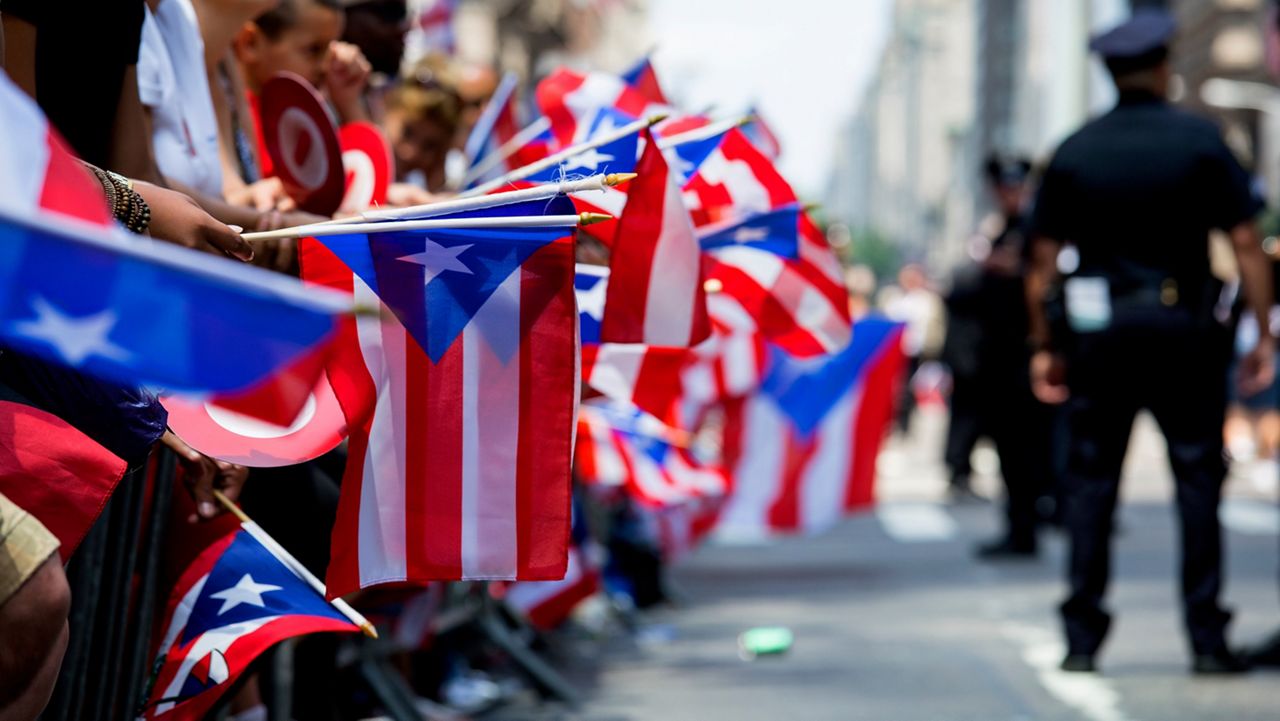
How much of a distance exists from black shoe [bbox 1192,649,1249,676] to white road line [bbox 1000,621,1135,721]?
0.32 m

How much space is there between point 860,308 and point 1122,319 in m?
10.4

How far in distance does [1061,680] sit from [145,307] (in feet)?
18.7

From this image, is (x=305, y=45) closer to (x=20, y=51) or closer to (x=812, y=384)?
(x=20, y=51)

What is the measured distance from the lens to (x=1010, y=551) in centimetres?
1226

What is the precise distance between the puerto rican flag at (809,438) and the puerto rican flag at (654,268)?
5.31m

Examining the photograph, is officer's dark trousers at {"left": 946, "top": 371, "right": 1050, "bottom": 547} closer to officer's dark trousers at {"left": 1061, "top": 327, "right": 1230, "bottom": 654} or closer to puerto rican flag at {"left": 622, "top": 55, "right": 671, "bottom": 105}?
officer's dark trousers at {"left": 1061, "top": 327, "right": 1230, "bottom": 654}

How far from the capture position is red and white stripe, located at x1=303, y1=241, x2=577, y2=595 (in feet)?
12.6

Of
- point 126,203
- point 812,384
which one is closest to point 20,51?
point 126,203

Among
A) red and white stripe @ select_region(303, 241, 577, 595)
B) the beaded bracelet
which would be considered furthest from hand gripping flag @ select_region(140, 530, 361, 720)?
the beaded bracelet

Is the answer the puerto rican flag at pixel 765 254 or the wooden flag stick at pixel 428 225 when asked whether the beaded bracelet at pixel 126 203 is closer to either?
the wooden flag stick at pixel 428 225

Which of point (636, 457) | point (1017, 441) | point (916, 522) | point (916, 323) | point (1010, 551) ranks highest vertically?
point (636, 457)

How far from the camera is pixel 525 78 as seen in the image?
56.9 metres

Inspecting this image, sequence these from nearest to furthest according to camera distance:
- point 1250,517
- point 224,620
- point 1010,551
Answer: point 224,620 < point 1010,551 < point 1250,517

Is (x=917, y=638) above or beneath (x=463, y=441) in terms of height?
beneath
